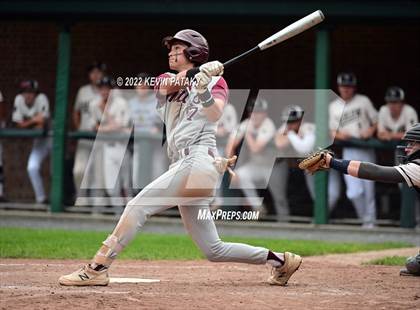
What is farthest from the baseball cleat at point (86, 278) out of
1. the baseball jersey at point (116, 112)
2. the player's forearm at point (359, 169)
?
the baseball jersey at point (116, 112)

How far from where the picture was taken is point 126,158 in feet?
46.9

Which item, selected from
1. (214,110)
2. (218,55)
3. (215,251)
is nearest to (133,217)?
(215,251)

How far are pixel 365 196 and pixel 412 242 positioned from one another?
0.97 m

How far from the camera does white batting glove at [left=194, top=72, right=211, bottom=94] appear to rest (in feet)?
23.0

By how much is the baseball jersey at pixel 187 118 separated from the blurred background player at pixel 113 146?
6.64 metres

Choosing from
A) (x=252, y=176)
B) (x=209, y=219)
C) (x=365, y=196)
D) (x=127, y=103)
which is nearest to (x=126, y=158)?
(x=127, y=103)

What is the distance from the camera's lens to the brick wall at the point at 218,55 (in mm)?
16344

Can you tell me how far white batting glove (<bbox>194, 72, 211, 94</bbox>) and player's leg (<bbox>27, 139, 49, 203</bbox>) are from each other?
8.25 metres

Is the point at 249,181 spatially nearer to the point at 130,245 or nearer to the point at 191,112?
the point at 130,245

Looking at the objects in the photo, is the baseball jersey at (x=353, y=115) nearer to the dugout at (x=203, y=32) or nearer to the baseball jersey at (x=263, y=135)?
the dugout at (x=203, y=32)

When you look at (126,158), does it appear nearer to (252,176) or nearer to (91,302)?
(252,176)

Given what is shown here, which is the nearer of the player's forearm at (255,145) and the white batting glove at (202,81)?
the white batting glove at (202,81)

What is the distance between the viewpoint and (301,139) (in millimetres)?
13820

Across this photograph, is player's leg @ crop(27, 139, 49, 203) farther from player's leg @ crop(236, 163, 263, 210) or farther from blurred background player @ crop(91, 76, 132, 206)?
player's leg @ crop(236, 163, 263, 210)
